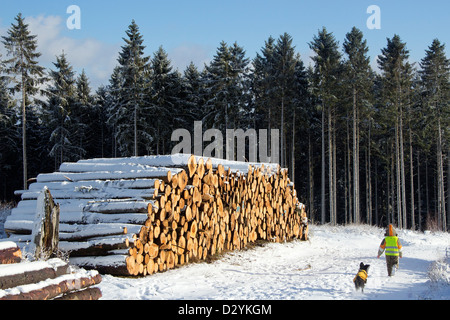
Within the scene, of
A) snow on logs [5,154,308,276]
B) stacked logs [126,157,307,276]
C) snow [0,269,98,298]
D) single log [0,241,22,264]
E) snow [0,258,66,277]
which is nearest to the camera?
snow [0,269,98,298]

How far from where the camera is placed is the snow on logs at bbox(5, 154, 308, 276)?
8.16 meters

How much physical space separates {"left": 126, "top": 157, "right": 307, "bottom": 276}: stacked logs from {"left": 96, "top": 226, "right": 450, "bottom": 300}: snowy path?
0.43 meters

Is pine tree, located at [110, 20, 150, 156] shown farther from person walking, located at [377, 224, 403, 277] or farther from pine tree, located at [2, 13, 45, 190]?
person walking, located at [377, 224, 403, 277]

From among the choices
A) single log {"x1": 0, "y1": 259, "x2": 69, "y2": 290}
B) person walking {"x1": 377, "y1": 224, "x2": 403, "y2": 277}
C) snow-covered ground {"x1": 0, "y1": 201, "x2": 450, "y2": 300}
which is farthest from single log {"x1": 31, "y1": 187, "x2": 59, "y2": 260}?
person walking {"x1": 377, "y1": 224, "x2": 403, "y2": 277}

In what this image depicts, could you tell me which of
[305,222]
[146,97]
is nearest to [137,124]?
[146,97]

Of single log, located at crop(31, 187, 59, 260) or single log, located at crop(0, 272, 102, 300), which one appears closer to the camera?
single log, located at crop(0, 272, 102, 300)

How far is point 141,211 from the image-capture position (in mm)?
8430

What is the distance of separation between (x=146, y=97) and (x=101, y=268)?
81.5 ft

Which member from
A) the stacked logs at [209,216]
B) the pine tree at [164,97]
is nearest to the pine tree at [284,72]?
the pine tree at [164,97]

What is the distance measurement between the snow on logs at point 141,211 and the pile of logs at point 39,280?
3324mm

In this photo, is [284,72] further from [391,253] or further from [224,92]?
[391,253]

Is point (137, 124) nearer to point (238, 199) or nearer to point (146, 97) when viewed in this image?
point (146, 97)

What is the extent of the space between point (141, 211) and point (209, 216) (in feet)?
A: 9.73
